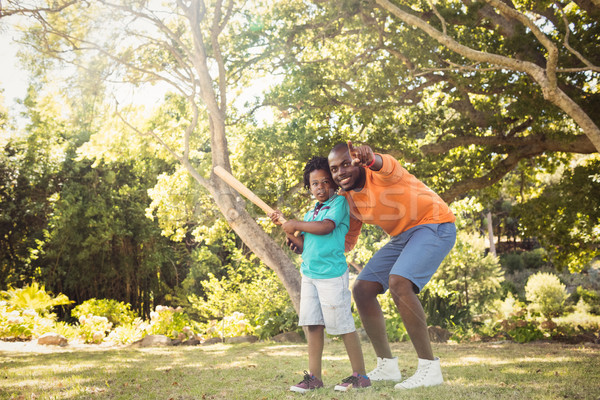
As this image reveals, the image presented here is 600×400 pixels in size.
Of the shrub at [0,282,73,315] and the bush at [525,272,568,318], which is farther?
the shrub at [0,282,73,315]

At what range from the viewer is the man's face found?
336 centimetres

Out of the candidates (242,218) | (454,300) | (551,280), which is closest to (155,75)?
(242,218)

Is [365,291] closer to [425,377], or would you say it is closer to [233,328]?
[425,377]

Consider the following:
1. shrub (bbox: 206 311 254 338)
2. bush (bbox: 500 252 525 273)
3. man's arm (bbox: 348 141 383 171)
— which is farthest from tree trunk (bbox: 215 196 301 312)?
bush (bbox: 500 252 525 273)

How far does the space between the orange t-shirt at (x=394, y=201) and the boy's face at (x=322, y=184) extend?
0.47 ft

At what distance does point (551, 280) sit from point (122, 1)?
11751mm

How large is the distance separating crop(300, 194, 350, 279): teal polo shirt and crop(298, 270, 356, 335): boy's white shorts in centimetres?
6

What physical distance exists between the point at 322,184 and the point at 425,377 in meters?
1.55

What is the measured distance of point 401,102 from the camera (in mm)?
9352

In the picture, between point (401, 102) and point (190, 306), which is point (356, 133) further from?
point (190, 306)

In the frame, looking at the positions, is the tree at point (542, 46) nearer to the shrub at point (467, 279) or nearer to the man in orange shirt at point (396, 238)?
the man in orange shirt at point (396, 238)

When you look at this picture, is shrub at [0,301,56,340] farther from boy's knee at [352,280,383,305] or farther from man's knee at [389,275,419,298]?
man's knee at [389,275,419,298]

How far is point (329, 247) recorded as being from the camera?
3.38m

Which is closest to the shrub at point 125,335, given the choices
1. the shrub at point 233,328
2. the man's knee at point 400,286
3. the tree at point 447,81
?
the shrub at point 233,328
